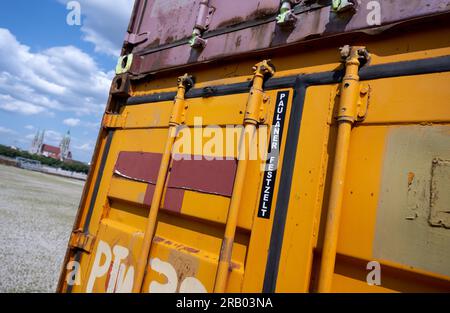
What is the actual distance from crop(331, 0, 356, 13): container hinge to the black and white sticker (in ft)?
1.42

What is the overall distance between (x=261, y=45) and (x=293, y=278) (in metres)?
1.20

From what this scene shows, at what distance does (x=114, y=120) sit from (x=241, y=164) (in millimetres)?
1420

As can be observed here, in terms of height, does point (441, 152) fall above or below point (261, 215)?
above

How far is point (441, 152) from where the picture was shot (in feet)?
3.66

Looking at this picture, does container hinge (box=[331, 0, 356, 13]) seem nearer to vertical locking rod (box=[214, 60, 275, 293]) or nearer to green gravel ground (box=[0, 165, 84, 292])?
vertical locking rod (box=[214, 60, 275, 293])

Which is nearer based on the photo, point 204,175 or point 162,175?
point 204,175

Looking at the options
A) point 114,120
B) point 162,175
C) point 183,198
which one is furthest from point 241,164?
point 114,120

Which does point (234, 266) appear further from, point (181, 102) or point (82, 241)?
point (82, 241)

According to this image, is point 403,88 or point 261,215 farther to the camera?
point 261,215

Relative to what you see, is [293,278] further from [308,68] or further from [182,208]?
[308,68]

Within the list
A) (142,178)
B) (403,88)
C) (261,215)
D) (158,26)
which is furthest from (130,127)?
(403,88)

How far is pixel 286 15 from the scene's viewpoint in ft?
5.31

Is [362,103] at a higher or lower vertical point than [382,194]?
higher
